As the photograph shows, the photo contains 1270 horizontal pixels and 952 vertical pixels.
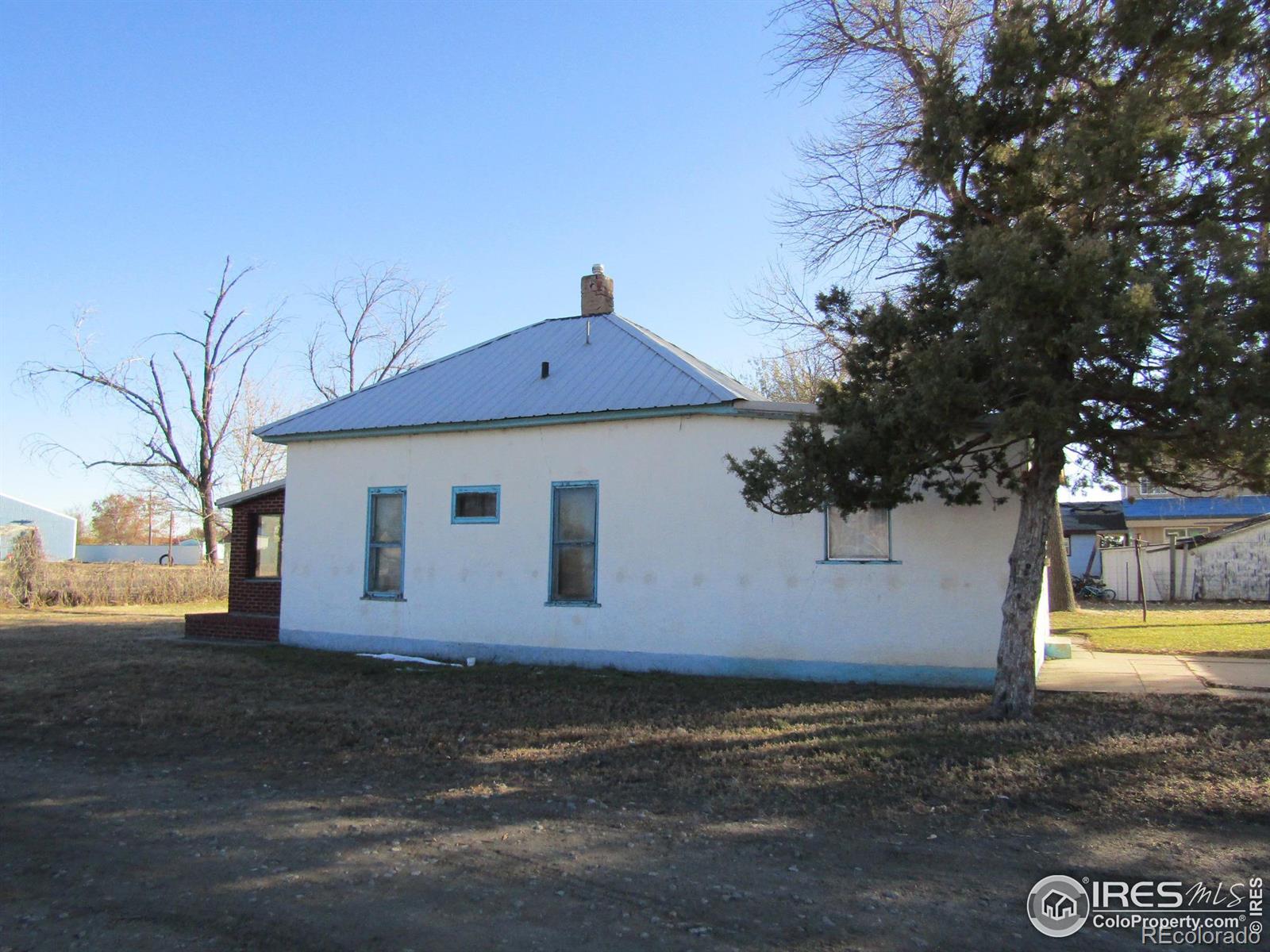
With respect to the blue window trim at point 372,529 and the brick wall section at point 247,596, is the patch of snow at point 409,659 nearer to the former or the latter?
the blue window trim at point 372,529

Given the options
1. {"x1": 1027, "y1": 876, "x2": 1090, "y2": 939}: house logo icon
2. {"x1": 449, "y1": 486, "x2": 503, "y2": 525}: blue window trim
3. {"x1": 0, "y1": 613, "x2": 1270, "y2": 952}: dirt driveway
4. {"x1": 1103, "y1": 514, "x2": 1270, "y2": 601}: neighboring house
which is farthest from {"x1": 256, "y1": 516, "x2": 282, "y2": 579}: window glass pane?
{"x1": 1103, "y1": 514, "x2": 1270, "y2": 601}: neighboring house

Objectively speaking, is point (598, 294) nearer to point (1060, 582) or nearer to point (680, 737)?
point (680, 737)

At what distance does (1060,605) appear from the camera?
2391cm

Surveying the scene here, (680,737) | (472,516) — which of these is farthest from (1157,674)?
(472,516)

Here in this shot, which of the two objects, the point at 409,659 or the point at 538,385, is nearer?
the point at 409,659

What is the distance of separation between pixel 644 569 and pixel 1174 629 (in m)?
12.6

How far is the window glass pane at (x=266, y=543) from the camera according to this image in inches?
655

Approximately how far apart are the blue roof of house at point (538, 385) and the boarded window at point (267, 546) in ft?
6.71

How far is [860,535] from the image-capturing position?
11.2m

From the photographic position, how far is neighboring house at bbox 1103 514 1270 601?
94.9 feet

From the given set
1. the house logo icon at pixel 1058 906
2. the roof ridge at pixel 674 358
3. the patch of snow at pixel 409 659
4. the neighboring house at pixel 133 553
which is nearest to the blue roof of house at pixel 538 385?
the roof ridge at pixel 674 358

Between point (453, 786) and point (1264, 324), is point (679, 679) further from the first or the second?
point (1264, 324)

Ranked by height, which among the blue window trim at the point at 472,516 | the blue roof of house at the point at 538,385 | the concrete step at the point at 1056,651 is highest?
the blue roof of house at the point at 538,385

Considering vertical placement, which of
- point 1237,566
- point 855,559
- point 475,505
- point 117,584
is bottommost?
point 117,584
